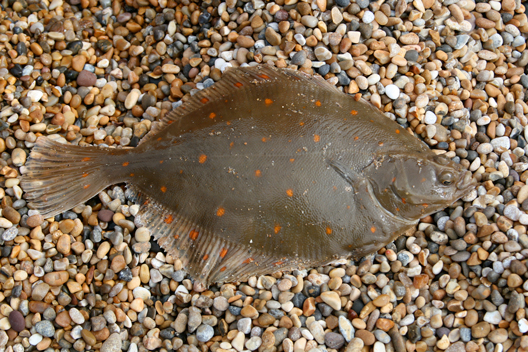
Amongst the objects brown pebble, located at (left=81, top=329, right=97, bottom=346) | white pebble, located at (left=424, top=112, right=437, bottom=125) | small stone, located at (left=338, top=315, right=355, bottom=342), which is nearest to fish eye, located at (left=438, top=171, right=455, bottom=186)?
white pebble, located at (left=424, top=112, right=437, bottom=125)

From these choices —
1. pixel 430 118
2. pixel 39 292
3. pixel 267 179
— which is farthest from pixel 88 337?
pixel 430 118

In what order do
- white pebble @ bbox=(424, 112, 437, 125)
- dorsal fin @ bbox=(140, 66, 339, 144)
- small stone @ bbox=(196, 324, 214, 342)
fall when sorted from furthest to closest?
white pebble @ bbox=(424, 112, 437, 125) → dorsal fin @ bbox=(140, 66, 339, 144) → small stone @ bbox=(196, 324, 214, 342)

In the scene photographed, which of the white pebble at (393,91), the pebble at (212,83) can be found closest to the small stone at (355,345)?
the pebble at (212,83)

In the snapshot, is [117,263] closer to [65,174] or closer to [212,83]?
[65,174]

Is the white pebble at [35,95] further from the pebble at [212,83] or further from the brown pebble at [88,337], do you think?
the brown pebble at [88,337]

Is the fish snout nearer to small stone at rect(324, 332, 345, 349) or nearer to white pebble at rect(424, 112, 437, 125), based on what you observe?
white pebble at rect(424, 112, 437, 125)
